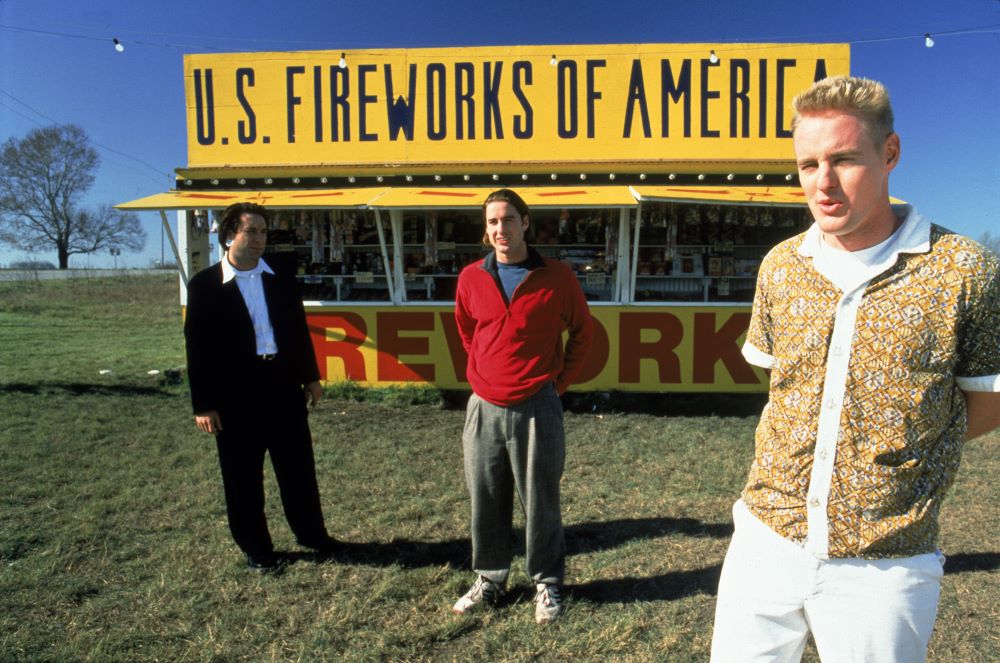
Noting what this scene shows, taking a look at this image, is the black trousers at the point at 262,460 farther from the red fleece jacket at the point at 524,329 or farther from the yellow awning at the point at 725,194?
the yellow awning at the point at 725,194

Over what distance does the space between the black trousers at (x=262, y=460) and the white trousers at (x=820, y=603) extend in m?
2.82

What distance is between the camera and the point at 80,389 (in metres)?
9.13

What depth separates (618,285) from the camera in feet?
26.9

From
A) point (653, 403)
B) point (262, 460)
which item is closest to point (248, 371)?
point (262, 460)

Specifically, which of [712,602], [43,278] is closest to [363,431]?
[712,602]

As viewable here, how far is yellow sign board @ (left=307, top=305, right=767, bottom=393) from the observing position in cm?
806

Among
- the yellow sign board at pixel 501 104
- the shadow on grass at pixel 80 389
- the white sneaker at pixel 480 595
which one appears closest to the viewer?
the white sneaker at pixel 480 595

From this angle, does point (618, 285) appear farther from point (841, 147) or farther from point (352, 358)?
point (841, 147)

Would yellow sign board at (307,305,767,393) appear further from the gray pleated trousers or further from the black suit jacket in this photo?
the gray pleated trousers

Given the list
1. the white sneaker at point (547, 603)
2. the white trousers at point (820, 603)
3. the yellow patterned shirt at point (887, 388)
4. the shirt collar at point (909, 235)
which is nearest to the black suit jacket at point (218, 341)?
the white sneaker at point (547, 603)

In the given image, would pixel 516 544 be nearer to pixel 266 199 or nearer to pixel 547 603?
pixel 547 603

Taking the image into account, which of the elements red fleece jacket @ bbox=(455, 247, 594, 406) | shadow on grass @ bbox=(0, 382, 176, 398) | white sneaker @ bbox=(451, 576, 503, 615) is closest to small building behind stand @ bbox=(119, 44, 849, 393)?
shadow on grass @ bbox=(0, 382, 176, 398)

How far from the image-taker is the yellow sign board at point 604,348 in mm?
8062

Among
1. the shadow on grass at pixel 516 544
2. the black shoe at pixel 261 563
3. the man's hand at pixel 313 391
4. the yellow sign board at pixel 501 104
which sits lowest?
the shadow on grass at pixel 516 544
